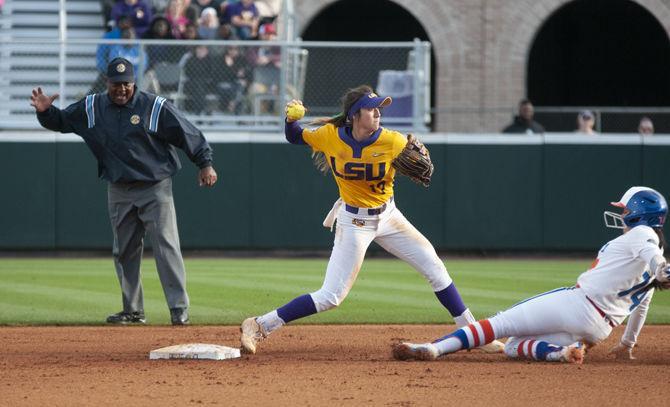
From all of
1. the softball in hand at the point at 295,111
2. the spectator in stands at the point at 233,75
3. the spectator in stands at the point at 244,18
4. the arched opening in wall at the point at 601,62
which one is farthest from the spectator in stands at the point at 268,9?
the softball in hand at the point at 295,111

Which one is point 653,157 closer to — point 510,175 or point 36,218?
point 510,175

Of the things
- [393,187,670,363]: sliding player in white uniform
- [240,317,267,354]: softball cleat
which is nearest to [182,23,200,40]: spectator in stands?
[240,317,267,354]: softball cleat

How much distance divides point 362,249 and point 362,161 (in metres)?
0.58

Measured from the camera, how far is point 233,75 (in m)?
16.3

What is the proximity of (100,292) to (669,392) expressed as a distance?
275 inches

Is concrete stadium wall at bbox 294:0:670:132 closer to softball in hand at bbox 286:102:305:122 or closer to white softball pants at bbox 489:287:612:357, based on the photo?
softball in hand at bbox 286:102:305:122

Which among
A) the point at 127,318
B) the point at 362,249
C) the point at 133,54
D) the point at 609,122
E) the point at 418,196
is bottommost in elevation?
the point at 127,318

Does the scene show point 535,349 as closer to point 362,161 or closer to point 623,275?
point 623,275

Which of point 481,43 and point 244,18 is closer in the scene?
point 244,18

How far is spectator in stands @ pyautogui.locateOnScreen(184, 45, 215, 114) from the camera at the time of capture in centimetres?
1619

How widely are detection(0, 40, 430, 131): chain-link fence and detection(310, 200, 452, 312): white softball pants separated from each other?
865 centimetres

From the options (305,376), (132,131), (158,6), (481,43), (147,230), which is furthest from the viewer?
(481,43)

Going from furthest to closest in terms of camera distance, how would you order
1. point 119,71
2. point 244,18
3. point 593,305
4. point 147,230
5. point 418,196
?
point 244,18
point 418,196
point 147,230
point 119,71
point 593,305

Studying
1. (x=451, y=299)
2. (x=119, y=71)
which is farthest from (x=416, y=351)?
(x=119, y=71)
